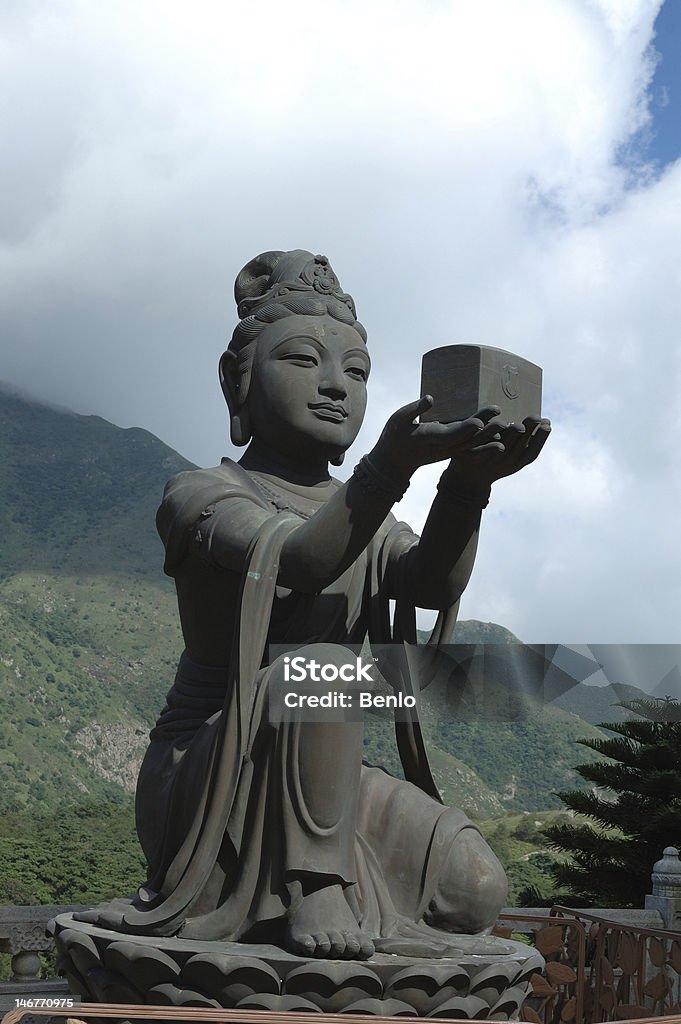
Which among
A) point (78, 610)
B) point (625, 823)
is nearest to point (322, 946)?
point (625, 823)

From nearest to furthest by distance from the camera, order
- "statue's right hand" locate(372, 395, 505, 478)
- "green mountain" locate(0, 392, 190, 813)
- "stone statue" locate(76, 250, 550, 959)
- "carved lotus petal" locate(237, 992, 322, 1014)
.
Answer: "carved lotus petal" locate(237, 992, 322, 1014), "statue's right hand" locate(372, 395, 505, 478), "stone statue" locate(76, 250, 550, 959), "green mountain" locate(0, 392, 190, 813)

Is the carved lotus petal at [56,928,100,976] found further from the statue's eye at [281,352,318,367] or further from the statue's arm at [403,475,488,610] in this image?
the statue's eye at [281,352,318,367]

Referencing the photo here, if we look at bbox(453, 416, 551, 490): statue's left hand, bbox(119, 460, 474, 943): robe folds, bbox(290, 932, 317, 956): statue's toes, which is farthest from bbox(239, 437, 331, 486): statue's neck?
bbox(290, 932, 317, 956): statue's toes

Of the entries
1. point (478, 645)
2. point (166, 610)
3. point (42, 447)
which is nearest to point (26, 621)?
point (166, 610)

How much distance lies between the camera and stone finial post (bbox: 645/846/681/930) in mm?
8453

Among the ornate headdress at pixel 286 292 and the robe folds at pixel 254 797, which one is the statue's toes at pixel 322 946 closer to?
the robe folds at pixel 254 797

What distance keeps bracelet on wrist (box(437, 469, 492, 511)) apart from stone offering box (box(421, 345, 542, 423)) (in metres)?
0.27

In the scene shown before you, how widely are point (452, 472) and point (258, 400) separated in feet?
2.69

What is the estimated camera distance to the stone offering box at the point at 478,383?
3.32 m

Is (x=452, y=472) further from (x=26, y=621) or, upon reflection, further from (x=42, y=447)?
(x=42, y=447)

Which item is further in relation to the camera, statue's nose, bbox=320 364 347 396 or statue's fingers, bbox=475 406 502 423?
statue's nose, bbox=320 364 347 396

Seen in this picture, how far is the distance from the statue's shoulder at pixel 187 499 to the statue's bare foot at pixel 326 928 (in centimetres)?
115

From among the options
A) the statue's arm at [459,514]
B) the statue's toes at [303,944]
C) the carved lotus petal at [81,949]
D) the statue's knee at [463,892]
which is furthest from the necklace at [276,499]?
the carved lotus petal at [81,949]

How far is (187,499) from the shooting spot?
3760 mm
